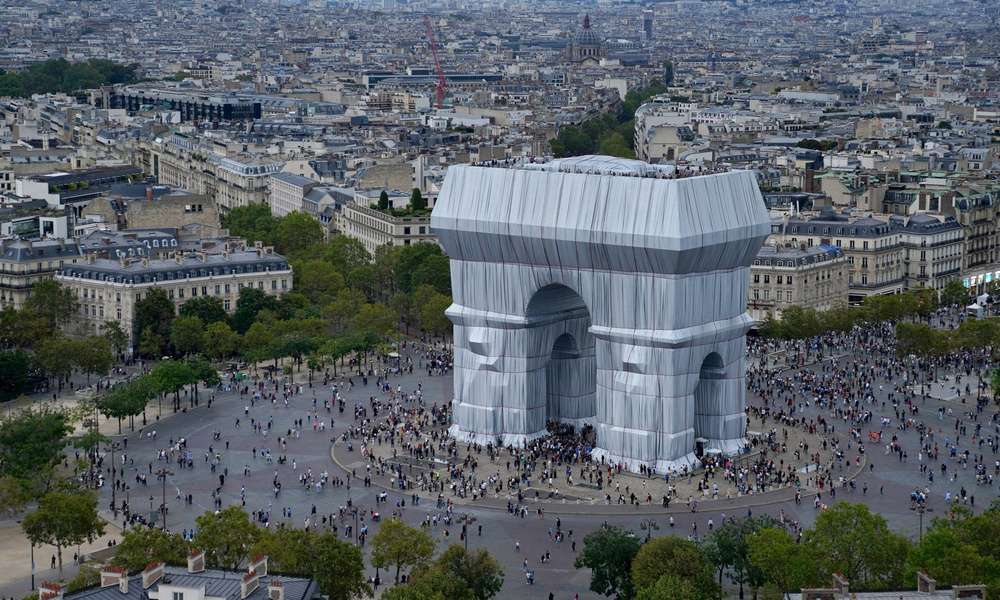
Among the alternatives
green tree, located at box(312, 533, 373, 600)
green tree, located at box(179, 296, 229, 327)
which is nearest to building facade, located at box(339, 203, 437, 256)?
green tree, located at box(179, 296, 229, 327)

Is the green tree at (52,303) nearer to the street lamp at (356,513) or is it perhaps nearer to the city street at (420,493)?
the city street at (420,493)

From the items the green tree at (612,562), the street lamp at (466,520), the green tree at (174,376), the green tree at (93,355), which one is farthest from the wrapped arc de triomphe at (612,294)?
the green tree at (93,355)

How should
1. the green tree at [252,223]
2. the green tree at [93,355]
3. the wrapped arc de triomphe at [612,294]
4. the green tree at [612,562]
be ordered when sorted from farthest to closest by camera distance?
the green tree at [252,223] < the green tree at [93,355] < the wrapped arc de triomphe at [612,294] < the green tree at [612,562]

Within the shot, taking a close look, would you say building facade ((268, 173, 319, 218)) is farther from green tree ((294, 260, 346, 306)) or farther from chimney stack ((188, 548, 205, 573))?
chimney stack ((188, 548, 205, 573))

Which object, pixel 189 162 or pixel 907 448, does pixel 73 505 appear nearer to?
pixel 907 448

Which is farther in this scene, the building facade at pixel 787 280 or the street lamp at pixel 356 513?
the building facade at pixel 787 280

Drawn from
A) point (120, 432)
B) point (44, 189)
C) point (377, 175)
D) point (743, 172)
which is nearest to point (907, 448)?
point (743, 172)

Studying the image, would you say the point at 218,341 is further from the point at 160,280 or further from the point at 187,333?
the point at 160,280
